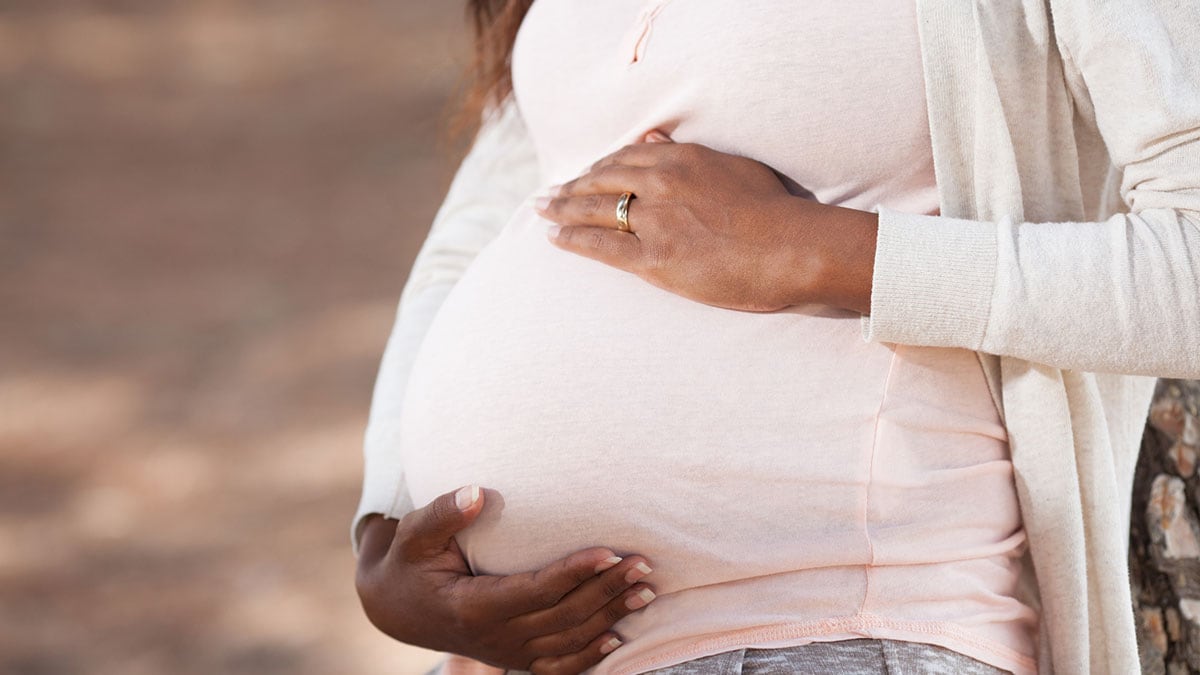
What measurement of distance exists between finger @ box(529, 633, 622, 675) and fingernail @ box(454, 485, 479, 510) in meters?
0.15

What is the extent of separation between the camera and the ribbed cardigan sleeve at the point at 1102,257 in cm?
81

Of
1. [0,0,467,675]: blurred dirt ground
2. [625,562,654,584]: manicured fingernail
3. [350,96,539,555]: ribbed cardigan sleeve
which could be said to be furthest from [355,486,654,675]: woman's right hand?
[0,0,467,675]: blurred dirt ground

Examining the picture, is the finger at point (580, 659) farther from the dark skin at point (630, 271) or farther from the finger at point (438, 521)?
the finger at point (438, 521)

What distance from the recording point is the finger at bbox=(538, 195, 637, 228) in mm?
973

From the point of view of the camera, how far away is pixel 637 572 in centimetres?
89

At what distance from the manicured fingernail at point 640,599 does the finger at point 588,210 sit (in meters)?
0.30

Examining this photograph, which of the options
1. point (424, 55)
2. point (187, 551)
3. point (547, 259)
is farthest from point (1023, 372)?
point (424, 55)

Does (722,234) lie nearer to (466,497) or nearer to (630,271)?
(630,271)

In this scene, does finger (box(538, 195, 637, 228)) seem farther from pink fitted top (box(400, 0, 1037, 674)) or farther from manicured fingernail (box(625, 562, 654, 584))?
manicured fingernail (box(625, 562, 654, 584))

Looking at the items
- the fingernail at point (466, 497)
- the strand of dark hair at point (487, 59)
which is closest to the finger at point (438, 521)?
the fingernail at point (466, 497)

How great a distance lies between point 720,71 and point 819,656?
0.47 m

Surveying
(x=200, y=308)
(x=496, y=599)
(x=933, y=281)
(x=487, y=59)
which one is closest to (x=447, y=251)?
(x=487, y=59)

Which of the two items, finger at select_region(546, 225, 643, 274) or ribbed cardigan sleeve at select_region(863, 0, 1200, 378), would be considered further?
finger at select_region(546, 225, 643, 274)

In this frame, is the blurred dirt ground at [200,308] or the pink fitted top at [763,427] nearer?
the pink fitted top at [763,427]
